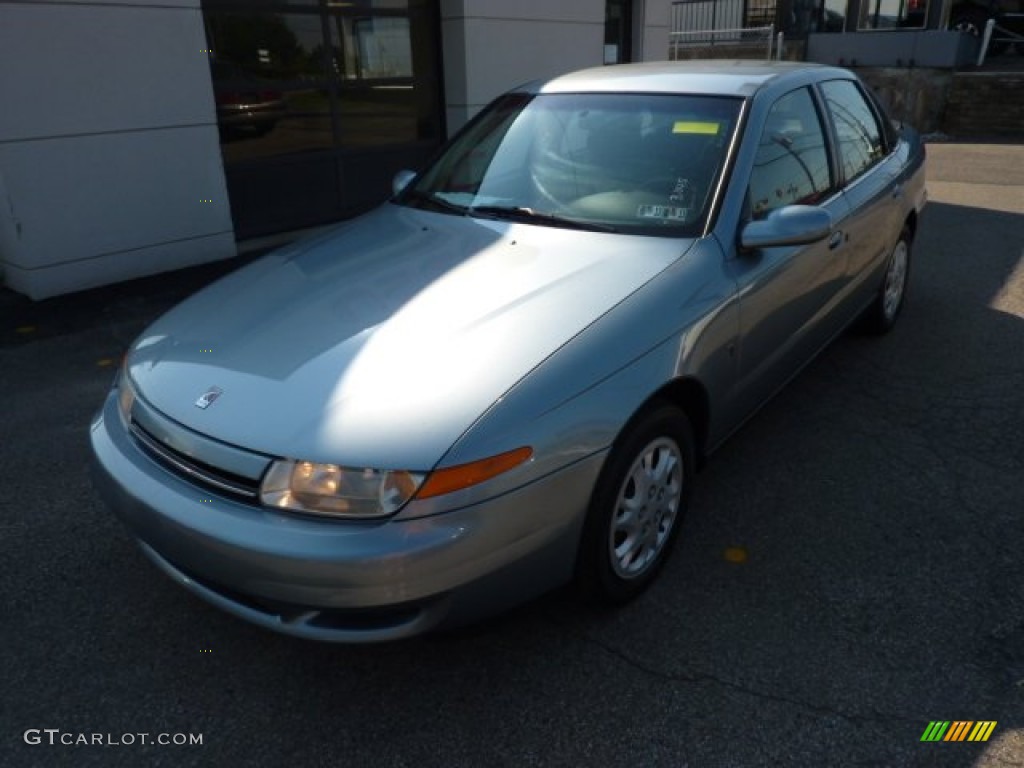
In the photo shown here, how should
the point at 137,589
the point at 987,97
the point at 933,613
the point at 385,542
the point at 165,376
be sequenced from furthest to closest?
the point at 987,97 < the point at 137,589 < the point at 933,613 < the point at 165,376 < the point at 385,542

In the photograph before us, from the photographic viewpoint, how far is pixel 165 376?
99.5 inches

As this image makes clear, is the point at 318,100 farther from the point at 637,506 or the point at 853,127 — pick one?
the point at 637,506

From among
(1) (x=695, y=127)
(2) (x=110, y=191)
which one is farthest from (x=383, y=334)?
(2) (x=110, y=191)

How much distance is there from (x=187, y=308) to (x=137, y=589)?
1.00 m

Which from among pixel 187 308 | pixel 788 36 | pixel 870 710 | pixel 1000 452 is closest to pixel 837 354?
pixel 1000 452

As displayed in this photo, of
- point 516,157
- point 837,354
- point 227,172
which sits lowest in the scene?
point 837,354

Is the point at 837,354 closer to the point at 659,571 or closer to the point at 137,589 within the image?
the point at 659,571

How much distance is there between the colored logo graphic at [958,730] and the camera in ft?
7.29

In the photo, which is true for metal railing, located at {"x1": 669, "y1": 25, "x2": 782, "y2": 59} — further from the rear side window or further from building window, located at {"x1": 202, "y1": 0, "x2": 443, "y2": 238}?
the rear side window

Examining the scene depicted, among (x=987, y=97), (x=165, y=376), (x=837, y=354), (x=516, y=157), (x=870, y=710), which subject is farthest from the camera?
(x=987, y=97)

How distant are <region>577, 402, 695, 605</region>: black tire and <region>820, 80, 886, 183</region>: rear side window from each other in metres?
2.05

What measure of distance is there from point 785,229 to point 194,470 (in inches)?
83.2

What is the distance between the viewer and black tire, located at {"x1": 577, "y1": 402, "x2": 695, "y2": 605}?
244 cm

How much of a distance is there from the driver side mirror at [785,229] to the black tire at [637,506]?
0.71 meters
